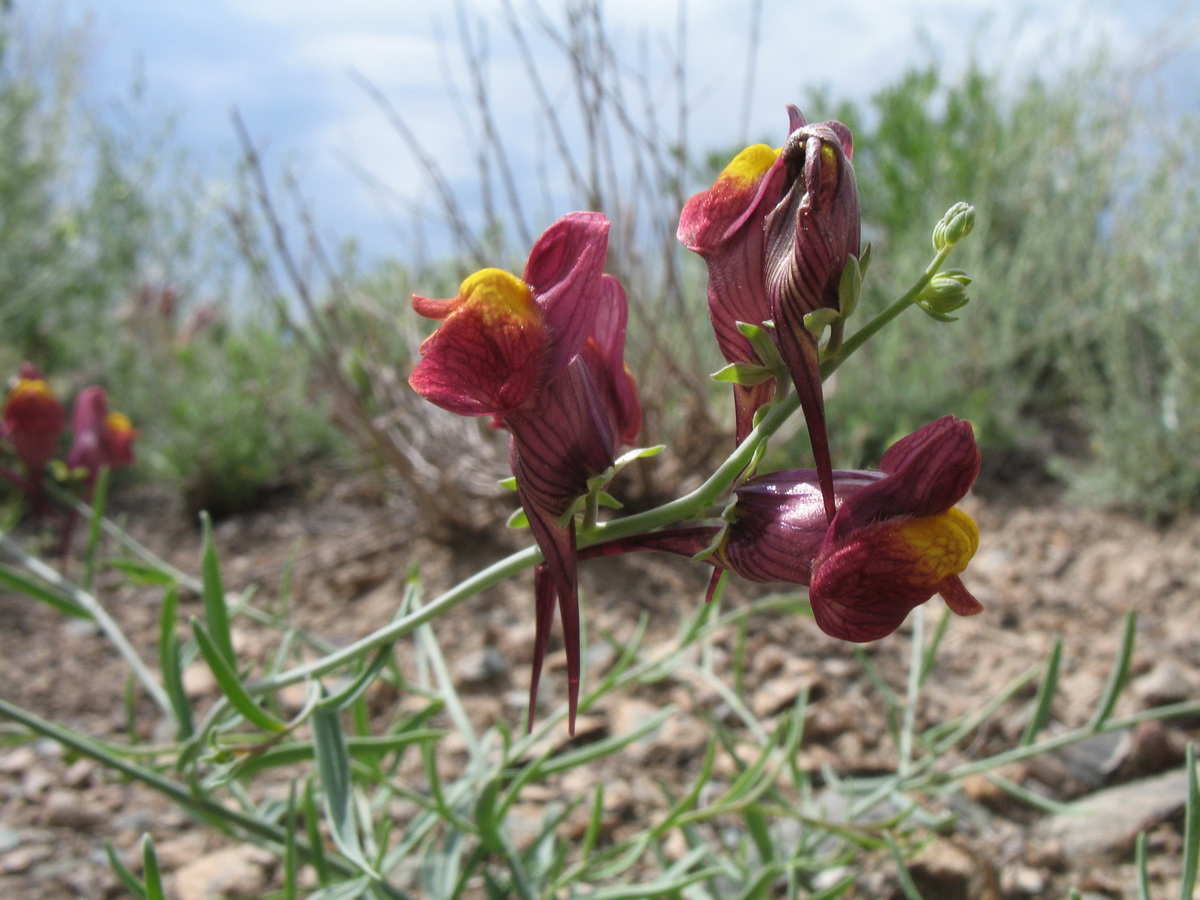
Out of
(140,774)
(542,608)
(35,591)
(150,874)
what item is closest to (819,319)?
(542,608)

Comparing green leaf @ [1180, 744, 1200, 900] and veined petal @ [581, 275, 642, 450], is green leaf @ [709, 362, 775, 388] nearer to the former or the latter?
veined petal @ [581, 275, 642, 450]

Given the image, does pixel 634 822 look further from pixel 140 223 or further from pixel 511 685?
pixel 140 223


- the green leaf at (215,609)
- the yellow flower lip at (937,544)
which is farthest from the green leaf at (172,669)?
the yellow flower lip at (937,544)

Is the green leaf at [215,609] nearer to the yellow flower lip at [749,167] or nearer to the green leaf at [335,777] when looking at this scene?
the green leaf at [335,777]

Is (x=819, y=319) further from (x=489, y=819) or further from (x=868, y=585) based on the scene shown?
(x=489, y=819)

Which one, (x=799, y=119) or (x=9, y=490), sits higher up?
(x=799, y=119)

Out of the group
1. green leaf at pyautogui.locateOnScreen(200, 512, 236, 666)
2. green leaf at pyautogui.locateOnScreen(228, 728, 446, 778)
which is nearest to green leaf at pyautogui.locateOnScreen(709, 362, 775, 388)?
green leaf at pyautogui.locateOnScreen(228, 728, 446, 778)

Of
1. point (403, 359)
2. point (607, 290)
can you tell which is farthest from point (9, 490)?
point (607, 290)
